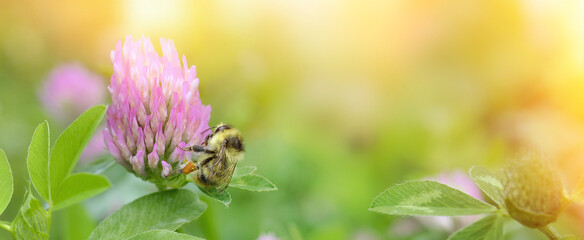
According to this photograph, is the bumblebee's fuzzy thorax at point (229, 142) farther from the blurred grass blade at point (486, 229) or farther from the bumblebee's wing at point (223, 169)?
the blurred grass blade at point (486, 229)

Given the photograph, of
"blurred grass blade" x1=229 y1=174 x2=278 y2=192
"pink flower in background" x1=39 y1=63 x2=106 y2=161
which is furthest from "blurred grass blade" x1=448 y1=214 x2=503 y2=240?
"pink flower in background" x1=39 y1=63 x2=106 y2=161

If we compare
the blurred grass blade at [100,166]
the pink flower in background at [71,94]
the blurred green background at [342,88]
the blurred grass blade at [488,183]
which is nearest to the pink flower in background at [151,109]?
the blurred grass blade at [100,166]

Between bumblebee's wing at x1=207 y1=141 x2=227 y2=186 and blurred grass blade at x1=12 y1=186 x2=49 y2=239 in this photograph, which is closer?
blurred grass blade at x1=12 y1=186 x2=49 y2=239

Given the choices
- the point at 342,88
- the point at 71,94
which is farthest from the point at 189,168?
the point at 342,88

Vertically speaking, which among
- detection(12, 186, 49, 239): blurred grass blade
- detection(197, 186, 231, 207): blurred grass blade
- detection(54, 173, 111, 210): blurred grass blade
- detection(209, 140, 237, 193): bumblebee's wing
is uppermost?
detection(209, 140, 237, 193): bumblebee's wing

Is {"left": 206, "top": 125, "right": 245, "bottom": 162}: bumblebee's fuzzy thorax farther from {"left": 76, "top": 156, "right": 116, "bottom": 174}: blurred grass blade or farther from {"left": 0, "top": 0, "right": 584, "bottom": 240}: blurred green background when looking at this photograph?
{"left": 0, "top": 0, "right": 584, "bottom": 240}: blurred green background
